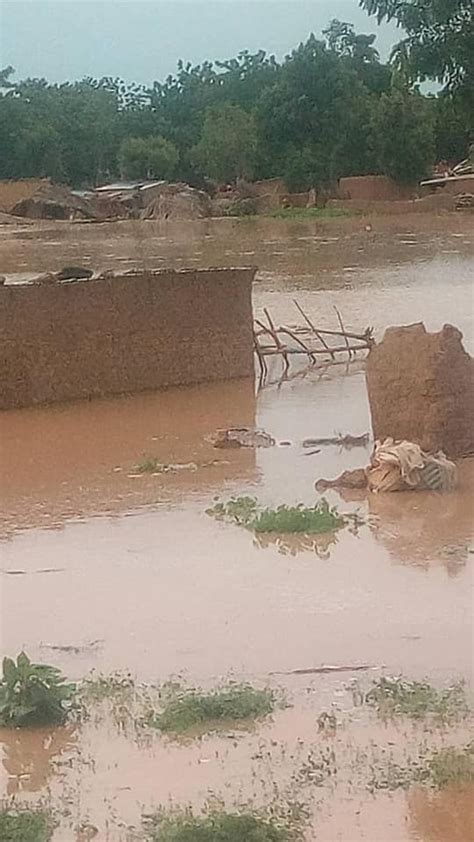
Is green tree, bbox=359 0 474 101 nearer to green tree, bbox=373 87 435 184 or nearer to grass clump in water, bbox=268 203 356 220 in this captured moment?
grass clump in water, bbox=268 203 356 220

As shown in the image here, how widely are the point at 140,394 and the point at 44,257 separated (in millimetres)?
18185

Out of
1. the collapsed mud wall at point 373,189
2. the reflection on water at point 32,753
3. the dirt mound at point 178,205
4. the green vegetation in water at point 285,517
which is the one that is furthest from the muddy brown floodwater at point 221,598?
the dirt mound at point 178,205

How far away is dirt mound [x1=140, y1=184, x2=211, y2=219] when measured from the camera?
45.5m

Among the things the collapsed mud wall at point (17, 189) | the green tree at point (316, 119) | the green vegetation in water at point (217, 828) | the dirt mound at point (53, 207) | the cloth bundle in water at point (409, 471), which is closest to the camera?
the green vegetation in water at point (217, 828)

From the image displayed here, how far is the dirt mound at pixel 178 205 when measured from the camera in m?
45.5

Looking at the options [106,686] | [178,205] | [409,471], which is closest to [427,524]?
[409,471]

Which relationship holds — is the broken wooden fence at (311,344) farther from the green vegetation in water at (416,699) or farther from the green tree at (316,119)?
the green tree at (316,119)

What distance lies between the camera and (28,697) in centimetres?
522

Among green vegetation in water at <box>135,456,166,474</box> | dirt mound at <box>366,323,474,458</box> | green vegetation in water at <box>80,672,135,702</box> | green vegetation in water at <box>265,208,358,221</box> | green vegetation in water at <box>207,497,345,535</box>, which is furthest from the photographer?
green vegetation in water at <box>265,208,358,221</box>

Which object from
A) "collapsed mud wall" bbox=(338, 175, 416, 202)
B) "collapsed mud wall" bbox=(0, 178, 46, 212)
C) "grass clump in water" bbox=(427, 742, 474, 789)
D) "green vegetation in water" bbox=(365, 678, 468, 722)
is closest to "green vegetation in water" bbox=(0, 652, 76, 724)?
"green vegetation in water" bbox=(365, 678, 468, 722)

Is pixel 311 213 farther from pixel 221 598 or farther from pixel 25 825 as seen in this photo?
pixel 25 825

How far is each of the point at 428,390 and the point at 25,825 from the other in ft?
19.3

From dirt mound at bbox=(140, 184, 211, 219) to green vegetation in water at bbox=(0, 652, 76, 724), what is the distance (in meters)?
40.4

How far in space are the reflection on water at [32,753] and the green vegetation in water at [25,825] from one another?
0.27 meters
